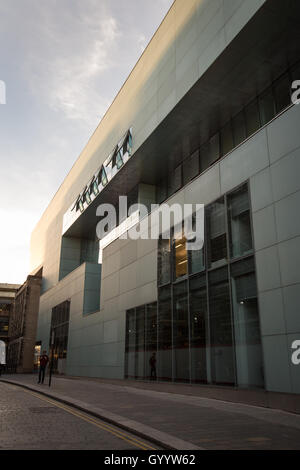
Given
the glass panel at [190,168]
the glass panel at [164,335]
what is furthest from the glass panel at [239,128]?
the glass panel at [164,335]

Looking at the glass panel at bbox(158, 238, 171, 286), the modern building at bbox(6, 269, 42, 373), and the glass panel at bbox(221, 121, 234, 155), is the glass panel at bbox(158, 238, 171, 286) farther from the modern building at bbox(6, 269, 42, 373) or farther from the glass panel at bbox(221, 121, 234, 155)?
the modern building at bbox(6, 269, 42, 373)

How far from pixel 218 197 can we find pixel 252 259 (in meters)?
3.56

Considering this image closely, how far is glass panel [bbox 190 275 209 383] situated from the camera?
15812 mm

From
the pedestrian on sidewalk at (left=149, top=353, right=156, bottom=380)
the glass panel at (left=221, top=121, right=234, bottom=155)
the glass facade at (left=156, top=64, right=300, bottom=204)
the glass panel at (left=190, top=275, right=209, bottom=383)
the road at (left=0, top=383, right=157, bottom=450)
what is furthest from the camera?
the pedestrian on sidewalk at (left=149, top=353, right=156, bottom=380)

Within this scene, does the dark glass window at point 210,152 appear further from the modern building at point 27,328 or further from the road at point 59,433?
the modern building at point 27,328

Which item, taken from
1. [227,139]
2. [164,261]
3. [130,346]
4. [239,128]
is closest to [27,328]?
[130,346]

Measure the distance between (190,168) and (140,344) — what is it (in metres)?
10.1

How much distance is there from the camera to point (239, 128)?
1880 centimetres

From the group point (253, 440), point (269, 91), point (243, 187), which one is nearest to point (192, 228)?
point (243, 187)

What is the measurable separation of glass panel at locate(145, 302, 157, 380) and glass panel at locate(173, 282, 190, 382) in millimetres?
2046

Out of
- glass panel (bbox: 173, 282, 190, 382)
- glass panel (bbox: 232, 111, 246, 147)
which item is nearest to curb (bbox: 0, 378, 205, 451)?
glass panel (bbox: 173, 282, 190, 382)

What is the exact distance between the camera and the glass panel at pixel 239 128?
1840 cm

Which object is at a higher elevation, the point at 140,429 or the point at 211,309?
the point at 211,309

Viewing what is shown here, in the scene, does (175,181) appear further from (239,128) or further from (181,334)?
(181,334)
